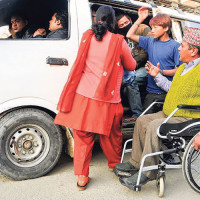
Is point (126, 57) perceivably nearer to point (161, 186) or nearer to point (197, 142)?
point (197, 142)

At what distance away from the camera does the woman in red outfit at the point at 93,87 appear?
101 inches

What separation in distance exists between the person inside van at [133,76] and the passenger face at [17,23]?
1.28 meters

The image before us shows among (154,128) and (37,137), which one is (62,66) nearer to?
(37,137)

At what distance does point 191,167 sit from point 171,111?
23.2 inches

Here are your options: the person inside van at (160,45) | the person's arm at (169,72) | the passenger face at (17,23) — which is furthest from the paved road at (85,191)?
the passenger face at (17,23)

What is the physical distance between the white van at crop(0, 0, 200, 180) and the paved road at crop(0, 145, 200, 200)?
138mm

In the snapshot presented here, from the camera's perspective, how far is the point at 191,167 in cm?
258

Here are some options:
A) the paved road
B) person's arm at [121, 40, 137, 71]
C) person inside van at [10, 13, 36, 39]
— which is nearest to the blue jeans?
person's arm at [121, 40, 137, 71]

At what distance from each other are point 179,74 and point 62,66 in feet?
4.16

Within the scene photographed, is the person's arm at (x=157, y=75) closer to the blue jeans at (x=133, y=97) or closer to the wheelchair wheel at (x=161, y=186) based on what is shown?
the blue jeans at (x=133, y=97)

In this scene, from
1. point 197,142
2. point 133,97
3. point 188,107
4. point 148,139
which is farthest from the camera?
point 133,97

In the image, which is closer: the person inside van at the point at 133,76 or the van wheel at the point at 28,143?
the van wheel at the point at 28,143

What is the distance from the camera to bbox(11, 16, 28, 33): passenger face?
3254mm

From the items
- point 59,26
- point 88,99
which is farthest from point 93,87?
point 59,26
